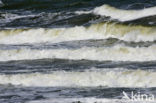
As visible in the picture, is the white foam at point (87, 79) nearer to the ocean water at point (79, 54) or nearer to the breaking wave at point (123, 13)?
the ocean water at point (79, 54)

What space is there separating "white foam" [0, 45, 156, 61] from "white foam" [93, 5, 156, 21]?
606 cm

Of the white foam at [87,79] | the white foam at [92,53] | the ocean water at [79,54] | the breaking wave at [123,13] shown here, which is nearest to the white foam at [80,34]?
the ocean water at [79,54]

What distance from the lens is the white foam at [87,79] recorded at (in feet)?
50.9

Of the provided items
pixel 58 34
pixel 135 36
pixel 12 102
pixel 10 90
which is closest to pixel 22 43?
pixel 58 34

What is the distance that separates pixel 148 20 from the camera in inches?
977

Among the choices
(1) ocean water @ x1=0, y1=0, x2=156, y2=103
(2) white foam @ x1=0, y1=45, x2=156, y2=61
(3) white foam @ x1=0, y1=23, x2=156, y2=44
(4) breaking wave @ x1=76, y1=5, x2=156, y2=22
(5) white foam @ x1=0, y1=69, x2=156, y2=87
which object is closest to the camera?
(1) ocean water @ x1=0, y1=0, x2=156, y2=103

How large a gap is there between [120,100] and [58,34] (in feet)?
39.7

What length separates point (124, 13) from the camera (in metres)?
28.0

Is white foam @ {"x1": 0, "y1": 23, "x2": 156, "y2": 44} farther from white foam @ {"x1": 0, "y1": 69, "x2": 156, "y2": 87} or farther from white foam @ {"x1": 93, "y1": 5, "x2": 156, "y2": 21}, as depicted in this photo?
white foam @ {"x1": 0, "y1": 69, "x2": 156, "y2": 87}

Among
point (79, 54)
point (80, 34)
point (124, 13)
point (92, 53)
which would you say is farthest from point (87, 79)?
point (124, 13)

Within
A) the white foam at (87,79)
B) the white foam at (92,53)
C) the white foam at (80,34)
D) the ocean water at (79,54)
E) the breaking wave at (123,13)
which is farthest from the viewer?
the breaking wave at (123,13)

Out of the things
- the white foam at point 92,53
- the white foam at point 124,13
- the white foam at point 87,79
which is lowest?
the white foam at point 87,79

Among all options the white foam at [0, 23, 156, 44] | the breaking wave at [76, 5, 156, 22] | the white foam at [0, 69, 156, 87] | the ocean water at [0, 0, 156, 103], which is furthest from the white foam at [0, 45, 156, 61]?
the breaking wave at [76, 5, 156, 22]

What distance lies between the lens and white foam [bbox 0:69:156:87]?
15500 mm
